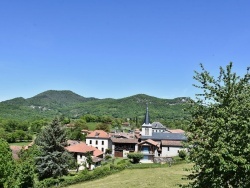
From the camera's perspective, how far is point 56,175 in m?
45.0

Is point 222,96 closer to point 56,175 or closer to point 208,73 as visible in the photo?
point 208,73

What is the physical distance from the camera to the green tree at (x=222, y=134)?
11.8 m

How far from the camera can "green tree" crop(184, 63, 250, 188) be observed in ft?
38.7

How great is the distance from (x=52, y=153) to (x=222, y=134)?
123 ft

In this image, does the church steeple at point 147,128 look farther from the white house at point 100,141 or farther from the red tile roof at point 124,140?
the white house at point 100,141

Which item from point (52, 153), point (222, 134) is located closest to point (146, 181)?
point (52, 153)

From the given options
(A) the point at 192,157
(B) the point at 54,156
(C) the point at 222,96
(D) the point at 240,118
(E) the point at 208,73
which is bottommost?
(B) the point at 54,156

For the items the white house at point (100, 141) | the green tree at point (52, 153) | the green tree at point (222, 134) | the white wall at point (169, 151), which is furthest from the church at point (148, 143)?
the green tree at point (222, 134)

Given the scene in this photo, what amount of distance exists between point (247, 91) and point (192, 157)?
394 cm

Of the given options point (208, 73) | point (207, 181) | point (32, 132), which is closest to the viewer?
point (207, 181)

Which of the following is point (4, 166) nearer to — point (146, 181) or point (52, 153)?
point (52, 153)

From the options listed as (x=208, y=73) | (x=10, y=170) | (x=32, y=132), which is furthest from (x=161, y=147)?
(x=32, y=132)

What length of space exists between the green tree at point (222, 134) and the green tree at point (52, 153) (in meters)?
35.2

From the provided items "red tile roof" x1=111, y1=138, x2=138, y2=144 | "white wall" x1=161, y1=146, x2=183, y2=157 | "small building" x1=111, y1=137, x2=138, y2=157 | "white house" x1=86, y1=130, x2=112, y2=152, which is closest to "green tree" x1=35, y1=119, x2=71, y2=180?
"white wall" x1=161, y1=146, x2=183, y2=157
